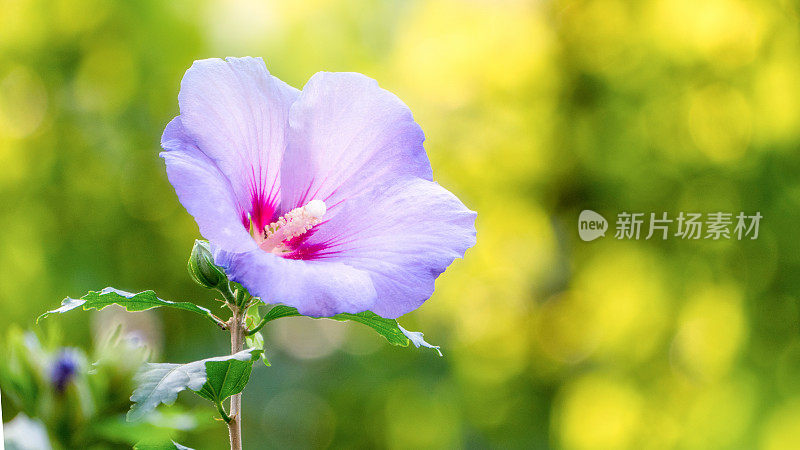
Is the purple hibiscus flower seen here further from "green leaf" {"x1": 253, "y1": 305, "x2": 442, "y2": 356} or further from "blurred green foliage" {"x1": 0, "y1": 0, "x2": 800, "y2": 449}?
"blurred green foliage" {"x1": 0, "y1": 0, "x2": 800, "y2": 449}

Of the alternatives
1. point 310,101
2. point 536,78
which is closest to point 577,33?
point 536,78

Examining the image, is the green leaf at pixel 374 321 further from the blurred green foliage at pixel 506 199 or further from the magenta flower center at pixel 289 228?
the blurred green foliage at pixel 506 199

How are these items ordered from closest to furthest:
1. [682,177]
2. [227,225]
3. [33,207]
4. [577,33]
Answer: [227,225], [33,207], [682,177], [577,33]

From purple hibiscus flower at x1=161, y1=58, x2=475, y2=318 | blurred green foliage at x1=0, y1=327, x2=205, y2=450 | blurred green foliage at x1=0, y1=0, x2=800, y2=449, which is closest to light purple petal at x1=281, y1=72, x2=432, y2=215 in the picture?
purple hibiscus flower at x1=161, y1=58, x2=475, y2=318

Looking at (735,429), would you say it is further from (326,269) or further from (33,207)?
(326,269)

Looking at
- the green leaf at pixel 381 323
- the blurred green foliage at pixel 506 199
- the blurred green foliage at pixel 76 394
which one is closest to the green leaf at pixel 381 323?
the green leaf at pixel 381 323
